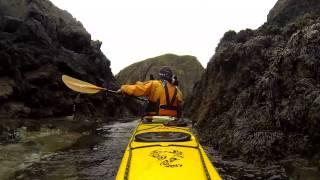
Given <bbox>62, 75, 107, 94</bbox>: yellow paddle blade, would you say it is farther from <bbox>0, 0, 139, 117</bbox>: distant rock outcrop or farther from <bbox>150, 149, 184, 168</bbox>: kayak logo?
<bbox>0, 0, 139, 117</bbox>: distant rock outcrop

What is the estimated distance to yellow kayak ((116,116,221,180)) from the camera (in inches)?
234

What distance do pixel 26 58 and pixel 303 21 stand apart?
894 inches

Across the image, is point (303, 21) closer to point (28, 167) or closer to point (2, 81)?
point (28, 167)

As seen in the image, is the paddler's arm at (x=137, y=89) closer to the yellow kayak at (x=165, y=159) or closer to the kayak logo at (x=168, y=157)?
the yellow kayak at (x=165, y=159)

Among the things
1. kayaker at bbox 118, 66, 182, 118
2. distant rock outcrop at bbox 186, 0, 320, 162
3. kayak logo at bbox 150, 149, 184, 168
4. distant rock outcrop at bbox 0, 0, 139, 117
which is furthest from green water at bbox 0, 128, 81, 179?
distant rock outcrop at bbox 0, 0, 139, 117

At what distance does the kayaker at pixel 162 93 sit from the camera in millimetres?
10266

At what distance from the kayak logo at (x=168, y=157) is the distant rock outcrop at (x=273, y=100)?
14.6ft

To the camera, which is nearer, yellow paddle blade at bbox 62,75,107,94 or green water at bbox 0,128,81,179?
green water at bbox 0,128,81,179

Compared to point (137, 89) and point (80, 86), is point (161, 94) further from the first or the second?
point (80, 86)

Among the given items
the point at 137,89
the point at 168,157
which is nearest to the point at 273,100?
the point at 137,89

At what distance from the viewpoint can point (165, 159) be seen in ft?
22.0

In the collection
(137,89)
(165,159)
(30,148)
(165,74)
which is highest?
(165,74)

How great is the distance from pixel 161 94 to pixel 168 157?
12.6ft

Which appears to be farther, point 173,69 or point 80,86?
point 173,69
